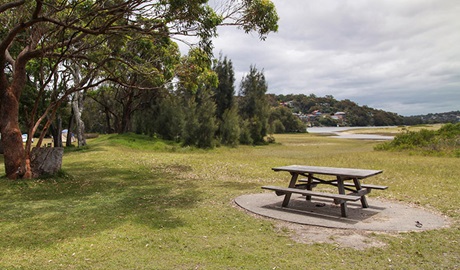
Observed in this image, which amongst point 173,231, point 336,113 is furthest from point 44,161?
point 336,113

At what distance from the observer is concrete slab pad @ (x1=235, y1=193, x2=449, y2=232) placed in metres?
6.66

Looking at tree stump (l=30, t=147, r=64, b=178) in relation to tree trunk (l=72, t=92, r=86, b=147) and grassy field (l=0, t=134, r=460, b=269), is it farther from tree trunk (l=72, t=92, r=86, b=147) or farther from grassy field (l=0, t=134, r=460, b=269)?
tree trunk (l=72, t=92, r=86, b=147)

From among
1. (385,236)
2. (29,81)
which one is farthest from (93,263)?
(29,81)

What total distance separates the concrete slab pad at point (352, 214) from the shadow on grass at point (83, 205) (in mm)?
1780

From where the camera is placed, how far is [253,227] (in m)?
6.55

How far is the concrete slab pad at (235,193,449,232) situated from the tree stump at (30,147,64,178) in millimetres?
6940

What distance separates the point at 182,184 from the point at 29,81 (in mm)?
19983

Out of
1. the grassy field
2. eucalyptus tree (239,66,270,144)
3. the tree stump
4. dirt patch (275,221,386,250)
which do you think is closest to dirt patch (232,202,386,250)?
dirt patch (275,221,386,250)

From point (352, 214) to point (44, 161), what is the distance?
32.6ft

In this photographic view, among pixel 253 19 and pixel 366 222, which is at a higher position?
pixel 253 19

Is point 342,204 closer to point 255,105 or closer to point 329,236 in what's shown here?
point 329,236

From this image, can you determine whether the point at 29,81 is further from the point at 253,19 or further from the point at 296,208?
the point at 296,208

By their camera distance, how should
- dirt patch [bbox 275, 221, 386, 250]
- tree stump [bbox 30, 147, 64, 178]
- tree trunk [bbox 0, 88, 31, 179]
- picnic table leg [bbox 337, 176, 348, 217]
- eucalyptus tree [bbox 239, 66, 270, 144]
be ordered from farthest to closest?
eucalyptus tree [bbox 239, 66, 270, 144] → tree stump [bbox 30, 147, 64, 178] → tree trunk [bbox 0, 88, 31, 179] → picnic table leg [bbox 337, 176, 348, 217] → dirt patch [bbox 275, 221, 386, 250]

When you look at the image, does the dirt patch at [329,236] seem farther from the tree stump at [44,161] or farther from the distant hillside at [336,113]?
the distant hillside at [336,113]
